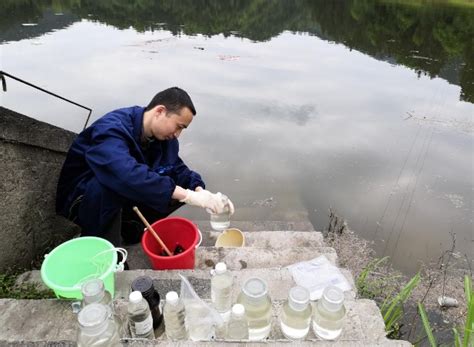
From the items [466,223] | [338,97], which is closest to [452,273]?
[466,223]

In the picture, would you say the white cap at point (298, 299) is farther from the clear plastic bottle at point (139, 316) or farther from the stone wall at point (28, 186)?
the stone wall at point (28, 186)

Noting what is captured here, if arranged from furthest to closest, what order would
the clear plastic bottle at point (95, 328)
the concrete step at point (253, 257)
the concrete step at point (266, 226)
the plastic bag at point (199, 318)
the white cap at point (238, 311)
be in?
the concrete step at point (266, 226) < the concrete step at point (253, 257) < the plastic bag at point (199, 318) < the white cap at point (238, 311) < the clear plastic bottle at point (95, 328)

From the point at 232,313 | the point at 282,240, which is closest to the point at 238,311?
the point at 232,313

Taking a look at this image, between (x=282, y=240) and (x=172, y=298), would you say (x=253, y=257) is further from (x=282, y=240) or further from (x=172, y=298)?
(x=172, y=298)

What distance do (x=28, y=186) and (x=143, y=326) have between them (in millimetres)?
1894

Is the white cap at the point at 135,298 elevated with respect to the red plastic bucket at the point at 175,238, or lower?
elevated

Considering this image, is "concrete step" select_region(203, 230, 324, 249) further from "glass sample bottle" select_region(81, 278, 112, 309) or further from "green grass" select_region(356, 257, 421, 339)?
"glass sample bottle" select_region(81, 278, 112, 309)

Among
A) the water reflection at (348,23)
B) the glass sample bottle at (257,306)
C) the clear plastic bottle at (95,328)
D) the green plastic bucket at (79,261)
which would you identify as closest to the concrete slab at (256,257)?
the green plastic bucket at (79,261)

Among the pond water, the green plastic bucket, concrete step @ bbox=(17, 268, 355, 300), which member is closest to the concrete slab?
concrete step @ bbox=(17, 268, 355, 300)

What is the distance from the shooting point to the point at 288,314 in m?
1.85

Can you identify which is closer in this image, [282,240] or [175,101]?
[175,101]

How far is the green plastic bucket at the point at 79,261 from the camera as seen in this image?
232 cm

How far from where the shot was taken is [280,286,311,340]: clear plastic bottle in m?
1.75

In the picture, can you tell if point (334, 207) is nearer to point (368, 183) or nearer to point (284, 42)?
point (368, 183)
